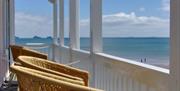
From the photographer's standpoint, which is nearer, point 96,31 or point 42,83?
point 42,83

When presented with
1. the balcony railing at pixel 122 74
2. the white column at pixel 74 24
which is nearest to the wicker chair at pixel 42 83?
the balcony railing at pixel 122 74

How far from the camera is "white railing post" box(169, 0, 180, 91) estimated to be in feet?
6.12

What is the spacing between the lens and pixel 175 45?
190 cm

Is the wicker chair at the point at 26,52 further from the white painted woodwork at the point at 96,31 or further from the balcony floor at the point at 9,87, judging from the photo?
the white painted woodwork at the point at 96,31

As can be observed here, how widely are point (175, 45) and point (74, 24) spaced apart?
4228 mm

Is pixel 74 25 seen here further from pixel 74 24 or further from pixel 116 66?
pixel 116 66

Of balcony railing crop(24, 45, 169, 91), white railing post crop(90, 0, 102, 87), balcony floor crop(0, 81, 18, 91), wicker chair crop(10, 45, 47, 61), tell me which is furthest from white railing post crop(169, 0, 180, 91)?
balcony floor crop(0, 81, 18, 91)

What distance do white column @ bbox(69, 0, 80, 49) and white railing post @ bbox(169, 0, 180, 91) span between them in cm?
401

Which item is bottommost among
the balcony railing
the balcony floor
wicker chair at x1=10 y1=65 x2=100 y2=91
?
the balcony floor

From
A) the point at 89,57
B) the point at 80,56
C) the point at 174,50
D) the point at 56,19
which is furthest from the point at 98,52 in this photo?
the point at 56,19

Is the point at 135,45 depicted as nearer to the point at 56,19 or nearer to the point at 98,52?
the point at 56,19

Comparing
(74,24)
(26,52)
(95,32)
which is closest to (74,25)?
(74,24)

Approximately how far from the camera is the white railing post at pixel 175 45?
187cm

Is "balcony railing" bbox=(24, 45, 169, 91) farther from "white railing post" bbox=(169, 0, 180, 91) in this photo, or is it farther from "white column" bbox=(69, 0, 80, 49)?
"white column" bbox=(69, 0, 80, 49)
